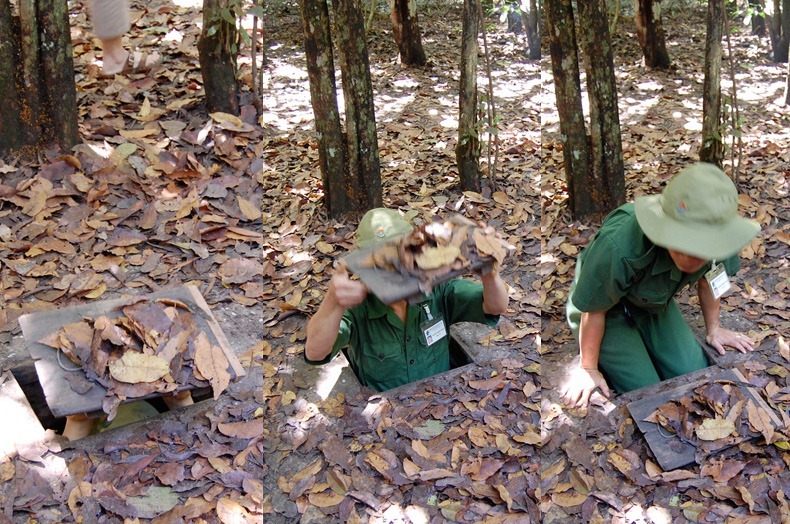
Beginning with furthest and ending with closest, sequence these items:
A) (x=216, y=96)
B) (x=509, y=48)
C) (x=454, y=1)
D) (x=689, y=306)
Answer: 1. (x=454, y=1)
2. (x=509, y=48)
3. (x=216, y=96)
4. (x=689, y=306)

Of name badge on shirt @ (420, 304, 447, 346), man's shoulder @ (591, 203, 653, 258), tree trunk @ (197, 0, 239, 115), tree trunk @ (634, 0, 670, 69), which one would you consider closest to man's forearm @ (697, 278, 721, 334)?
man's shoulder @ (591, 203, 653, 258)

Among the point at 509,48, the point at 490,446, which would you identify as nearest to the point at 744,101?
the point at 509,48

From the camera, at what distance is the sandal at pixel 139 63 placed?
198 inches

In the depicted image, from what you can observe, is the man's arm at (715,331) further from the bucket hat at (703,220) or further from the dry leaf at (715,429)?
the bucket hat at (703,220)

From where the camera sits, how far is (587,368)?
9.81 feet

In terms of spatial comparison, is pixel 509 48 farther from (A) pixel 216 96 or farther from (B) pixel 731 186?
(B) pixel 731 186

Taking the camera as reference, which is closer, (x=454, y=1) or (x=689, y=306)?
(x=689, y=306)

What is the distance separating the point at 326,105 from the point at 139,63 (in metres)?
2.32

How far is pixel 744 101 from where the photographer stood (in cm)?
614

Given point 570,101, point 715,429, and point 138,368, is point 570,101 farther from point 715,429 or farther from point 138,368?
point 138,368

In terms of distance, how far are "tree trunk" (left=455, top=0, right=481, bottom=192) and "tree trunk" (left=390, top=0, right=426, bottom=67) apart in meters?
1.95

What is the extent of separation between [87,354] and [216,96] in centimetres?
244

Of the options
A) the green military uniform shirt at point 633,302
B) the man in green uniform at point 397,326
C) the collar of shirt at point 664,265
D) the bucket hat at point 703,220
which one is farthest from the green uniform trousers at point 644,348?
the bucket hat at point 703,220

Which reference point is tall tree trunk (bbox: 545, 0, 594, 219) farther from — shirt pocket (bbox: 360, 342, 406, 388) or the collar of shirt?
shirt pocket (bbox: 360, 342, 406, 388)
